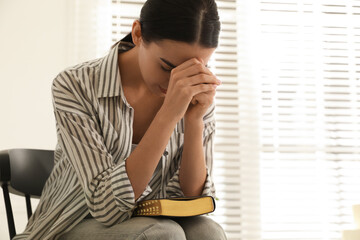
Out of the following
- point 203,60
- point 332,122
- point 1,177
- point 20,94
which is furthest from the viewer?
point 332,122

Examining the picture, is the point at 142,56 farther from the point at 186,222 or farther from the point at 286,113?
the point at 286,113

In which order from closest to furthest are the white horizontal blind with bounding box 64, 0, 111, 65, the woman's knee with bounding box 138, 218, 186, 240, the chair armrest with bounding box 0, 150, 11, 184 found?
the woman's knee with bounding box 138, 218, 186, 240 → the chair armrest with bounding box 0, 150, 11, 184 → the white horizontal blind with bounding box 64, 0, 111, 65

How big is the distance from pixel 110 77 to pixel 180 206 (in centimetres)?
39

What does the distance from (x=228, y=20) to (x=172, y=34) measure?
1.66 m

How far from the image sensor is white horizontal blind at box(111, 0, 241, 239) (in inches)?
99.0

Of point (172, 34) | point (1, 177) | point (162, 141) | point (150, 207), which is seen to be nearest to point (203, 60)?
point (172, 34)

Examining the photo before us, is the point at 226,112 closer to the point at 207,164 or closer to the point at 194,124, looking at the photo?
the point at 207,164

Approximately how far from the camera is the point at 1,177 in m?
1.28

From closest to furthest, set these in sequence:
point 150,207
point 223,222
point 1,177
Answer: point 150,207
point 1,177
point 223,222

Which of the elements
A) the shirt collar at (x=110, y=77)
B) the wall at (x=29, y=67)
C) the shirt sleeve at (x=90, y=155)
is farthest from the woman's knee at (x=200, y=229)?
the wall at (x=29, y=67)

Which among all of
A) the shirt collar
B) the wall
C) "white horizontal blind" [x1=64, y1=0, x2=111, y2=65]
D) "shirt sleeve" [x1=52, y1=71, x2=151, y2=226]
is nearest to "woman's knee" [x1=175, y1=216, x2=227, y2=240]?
"shirt sleeve" [x1=52, y1=71, x2=151, y2=226]

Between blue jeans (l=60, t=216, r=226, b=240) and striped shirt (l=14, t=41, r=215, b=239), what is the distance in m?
0.03

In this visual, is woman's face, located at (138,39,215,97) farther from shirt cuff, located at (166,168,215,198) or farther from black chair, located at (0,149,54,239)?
black chair, located at (0,149,54,239)

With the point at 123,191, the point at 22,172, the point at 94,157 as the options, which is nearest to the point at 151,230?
the point at 123,191
